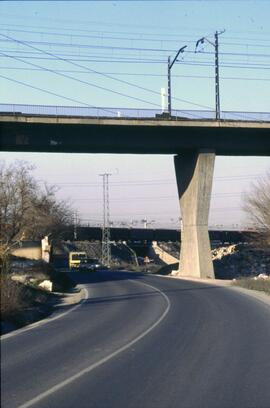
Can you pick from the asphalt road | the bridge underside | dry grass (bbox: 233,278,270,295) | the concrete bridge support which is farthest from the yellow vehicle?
the asphalt road

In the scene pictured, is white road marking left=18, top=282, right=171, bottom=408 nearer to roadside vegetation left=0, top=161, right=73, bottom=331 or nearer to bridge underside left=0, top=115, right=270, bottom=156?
roadside vegetation left=0, top=161, right=73, bottom=331

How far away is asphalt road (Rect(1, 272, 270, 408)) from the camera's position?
8883 mm

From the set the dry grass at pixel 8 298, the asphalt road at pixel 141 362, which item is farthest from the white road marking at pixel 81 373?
the dry grass at pixel 8 298

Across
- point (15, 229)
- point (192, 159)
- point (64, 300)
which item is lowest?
point (64, 300)

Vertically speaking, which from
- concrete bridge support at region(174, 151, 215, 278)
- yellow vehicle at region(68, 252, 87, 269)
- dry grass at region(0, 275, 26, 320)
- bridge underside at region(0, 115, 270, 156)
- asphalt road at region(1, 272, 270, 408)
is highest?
bridge underside at region(0, 115, 270, 156)

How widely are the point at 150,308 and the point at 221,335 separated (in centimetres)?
835

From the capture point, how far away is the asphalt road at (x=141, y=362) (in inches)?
350

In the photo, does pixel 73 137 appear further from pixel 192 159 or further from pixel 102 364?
pixel 102 364

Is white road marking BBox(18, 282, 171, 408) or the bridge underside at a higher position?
the bridge underside

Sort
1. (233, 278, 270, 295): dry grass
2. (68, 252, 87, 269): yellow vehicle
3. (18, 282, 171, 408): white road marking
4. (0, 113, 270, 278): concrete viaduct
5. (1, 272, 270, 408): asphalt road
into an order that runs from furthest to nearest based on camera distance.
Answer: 1. (68, 252, 87, 269): yellow vehicle
2. (0, 113, 270, 278): concrete viaduct
3. (233, 278, 270, 295): dry grass
4. (1, 272, 270, 408): asphalt road
5. (18, 282, 171, 408): white road marking

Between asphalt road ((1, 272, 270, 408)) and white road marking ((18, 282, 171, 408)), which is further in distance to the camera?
asphalt road ((1, 272, 270, 408))

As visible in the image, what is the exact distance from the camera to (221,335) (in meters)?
15.7

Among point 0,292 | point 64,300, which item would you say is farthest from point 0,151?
point 0,292

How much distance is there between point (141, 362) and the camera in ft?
38.6
